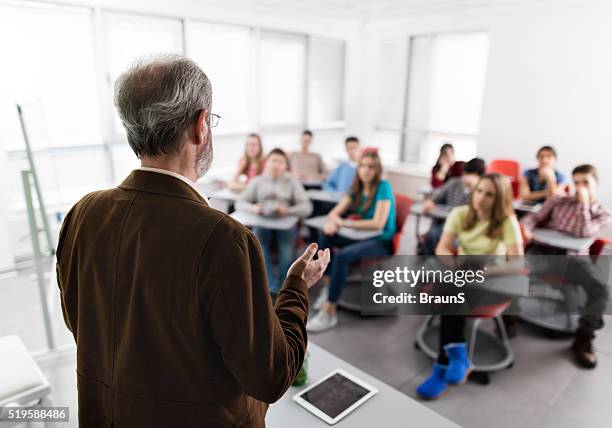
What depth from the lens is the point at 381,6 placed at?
6.02 m

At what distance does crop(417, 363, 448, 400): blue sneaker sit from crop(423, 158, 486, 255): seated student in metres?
1.35

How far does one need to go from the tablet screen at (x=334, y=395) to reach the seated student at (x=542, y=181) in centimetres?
398

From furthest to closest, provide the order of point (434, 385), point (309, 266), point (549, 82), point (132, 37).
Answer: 1. point (549, 82)
2. point (132, 37)
3. point (434, 385)
4. point (309, 266)

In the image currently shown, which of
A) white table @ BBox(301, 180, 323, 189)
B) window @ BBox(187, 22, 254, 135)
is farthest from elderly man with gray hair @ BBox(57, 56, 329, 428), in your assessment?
window @ BBox(187, 22, 254, 135)

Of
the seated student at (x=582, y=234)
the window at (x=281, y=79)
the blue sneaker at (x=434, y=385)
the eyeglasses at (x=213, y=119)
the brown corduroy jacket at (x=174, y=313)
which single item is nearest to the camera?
the brown corduroy jacket at (x=174, y=313)

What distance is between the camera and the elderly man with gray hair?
0.84 metres

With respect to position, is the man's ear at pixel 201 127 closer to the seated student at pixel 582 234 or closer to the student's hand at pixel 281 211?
the student's hand at pixel 281 211

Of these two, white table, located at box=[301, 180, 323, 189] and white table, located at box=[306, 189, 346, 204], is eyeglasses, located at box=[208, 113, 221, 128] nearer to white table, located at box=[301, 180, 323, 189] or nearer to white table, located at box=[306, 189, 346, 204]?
white table, located at box=[306, 189, 346, 204]

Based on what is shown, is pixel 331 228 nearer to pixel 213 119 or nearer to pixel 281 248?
pixel 281 248

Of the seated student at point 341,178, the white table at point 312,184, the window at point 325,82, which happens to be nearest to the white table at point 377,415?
the seated student at point 341,178

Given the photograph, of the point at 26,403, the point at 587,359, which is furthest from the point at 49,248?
the point at 587,359

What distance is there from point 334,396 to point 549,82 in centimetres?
548

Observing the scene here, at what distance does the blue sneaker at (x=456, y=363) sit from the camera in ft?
8.71

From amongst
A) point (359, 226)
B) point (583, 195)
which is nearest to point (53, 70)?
point (359, 226)
